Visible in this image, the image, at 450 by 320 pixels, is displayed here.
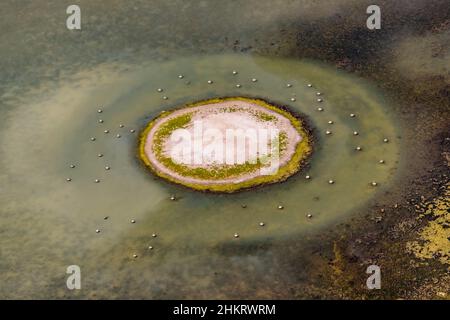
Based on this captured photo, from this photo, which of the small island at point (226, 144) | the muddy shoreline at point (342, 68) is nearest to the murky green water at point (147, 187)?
the small island at point (226, 144)

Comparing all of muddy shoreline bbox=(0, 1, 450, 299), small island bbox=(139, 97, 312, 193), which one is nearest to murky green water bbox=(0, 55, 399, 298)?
small island bbox=(139, 97, 312, 193)

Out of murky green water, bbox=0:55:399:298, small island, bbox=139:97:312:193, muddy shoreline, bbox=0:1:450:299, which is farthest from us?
small island, bbox=139:97:312:193

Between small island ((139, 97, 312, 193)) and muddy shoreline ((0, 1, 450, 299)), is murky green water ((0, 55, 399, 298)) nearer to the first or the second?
small island ((139, 97, 312, 193))

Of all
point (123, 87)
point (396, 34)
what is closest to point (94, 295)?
point (123, 87)

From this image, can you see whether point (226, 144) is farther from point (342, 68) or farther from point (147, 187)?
point (342, 68)

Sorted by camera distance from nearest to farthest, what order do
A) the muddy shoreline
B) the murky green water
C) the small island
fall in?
the muddy shoreline < the murky green water < the small island
